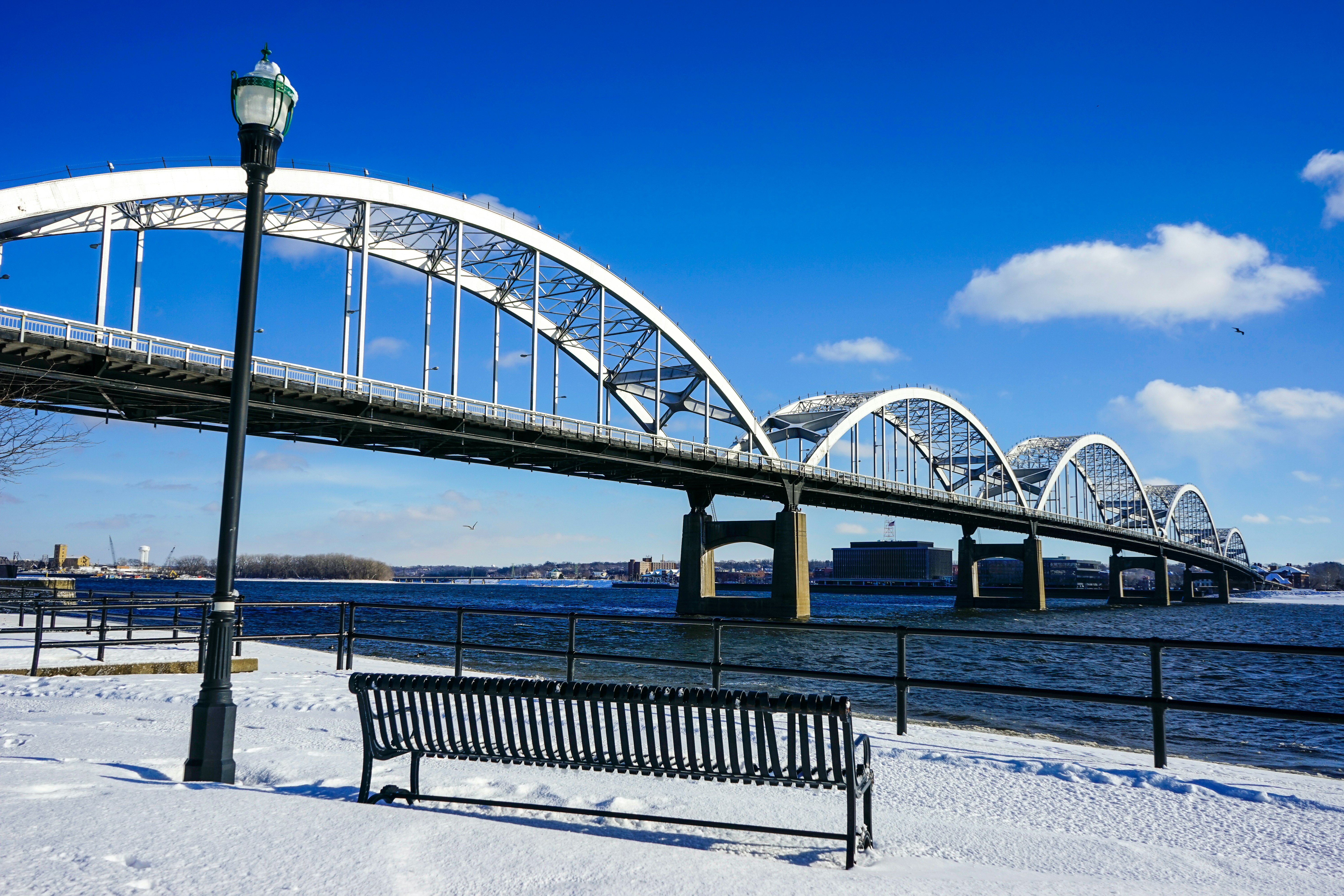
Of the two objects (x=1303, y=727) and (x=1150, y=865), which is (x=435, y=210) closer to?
(x=1303, y=727)

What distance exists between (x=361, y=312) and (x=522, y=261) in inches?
501

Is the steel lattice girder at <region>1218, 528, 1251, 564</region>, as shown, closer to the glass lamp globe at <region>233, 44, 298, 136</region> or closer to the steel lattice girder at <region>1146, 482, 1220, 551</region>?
the steel lattice girder at <region>1146, 482, 1220, 551</region>

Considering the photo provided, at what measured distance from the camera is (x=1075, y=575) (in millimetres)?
181125

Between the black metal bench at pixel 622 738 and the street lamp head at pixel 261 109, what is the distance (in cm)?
473

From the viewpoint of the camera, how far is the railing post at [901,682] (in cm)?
875

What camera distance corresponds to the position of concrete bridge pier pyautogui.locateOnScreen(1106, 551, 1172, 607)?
415ft

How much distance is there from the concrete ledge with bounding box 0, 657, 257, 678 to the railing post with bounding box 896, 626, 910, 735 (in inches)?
388

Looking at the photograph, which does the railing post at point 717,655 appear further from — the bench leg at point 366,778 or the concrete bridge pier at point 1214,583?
the concrete bridge pier at point 1214,583

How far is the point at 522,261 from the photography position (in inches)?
2163

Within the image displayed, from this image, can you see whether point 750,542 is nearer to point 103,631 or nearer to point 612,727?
point 103,631

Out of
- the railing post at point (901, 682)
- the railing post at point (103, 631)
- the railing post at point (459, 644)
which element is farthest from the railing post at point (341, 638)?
the railing post at point (901, 682)

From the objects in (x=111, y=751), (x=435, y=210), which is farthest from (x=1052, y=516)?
(x=111, y=751)

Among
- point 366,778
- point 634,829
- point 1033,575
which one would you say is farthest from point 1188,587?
point 366,778

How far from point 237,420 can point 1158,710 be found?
795 centimetres
